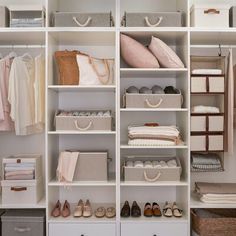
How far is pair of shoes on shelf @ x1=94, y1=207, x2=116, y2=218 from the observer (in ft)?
9.02

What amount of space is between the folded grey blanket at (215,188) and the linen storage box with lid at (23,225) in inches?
51.0

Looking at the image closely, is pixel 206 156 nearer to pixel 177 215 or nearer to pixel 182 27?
pixel 177 215

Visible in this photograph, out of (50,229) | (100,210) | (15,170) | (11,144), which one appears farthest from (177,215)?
(11,144)

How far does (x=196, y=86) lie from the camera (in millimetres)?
2740

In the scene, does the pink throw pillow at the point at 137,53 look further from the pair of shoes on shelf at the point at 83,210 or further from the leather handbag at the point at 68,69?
the pair of shoes on shelf at the point at 83,210

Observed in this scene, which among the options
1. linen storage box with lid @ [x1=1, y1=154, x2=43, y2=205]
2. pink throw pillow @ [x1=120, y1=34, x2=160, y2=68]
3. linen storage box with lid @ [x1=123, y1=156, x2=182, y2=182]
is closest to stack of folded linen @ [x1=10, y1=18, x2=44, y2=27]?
pink throw pillow @ [x1=120, y1=34, x2=160, y2=68]

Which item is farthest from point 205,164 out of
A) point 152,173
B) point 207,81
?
point 207,81

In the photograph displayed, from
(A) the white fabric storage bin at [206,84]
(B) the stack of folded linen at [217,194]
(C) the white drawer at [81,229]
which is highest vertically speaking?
(A) the white fabric storage bin at [206,84]

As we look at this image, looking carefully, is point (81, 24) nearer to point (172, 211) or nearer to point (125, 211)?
point (125, 211)

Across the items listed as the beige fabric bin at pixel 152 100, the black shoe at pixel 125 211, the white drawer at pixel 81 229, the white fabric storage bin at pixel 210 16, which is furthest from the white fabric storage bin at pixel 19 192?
the white fabric storage bin at pixel 210 16

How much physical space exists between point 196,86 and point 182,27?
47 cm

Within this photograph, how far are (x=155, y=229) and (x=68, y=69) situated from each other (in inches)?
56.8

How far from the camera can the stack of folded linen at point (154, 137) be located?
272cm

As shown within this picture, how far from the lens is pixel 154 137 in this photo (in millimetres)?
2734
